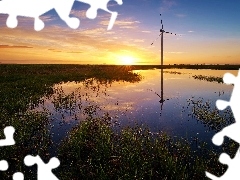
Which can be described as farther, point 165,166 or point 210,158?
point 210,158

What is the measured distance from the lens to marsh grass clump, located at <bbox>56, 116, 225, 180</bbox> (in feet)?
32.1

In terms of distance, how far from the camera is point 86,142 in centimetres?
1280

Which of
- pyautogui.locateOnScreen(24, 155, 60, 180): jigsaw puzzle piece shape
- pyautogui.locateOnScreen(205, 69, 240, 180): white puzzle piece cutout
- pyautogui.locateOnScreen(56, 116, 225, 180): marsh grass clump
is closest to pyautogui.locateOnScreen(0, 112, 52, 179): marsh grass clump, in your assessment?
pyautogui.locateOnScreen(56, 116, 225, 180): marsh grass clump

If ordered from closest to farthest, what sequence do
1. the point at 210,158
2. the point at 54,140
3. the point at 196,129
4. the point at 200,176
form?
the point at 200,176, the point at 210,158, the point at 54,140, the point at 196,129

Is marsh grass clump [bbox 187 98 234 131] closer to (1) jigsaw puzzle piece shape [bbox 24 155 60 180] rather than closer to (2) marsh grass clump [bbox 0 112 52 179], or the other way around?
(2) marsh grass clump [bbox 0 112 52 179]

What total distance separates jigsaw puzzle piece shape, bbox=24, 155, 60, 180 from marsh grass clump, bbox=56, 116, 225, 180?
3.11 meters

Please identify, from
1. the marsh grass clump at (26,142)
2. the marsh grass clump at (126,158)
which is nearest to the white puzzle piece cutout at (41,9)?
the marsh grass clump at (26,142)

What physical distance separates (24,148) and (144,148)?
16.1 ft

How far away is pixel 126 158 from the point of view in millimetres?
10750

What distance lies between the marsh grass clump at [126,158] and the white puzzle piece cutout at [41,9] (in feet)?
16.3

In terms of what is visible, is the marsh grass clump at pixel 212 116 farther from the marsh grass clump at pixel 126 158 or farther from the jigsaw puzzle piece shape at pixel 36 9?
the jigsaw puzzle piece shape at pixel 36 9

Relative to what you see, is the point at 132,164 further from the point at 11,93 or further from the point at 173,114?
the point at 11,93

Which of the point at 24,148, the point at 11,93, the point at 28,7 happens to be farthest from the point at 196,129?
the point at 11,93

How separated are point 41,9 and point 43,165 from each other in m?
3.48
